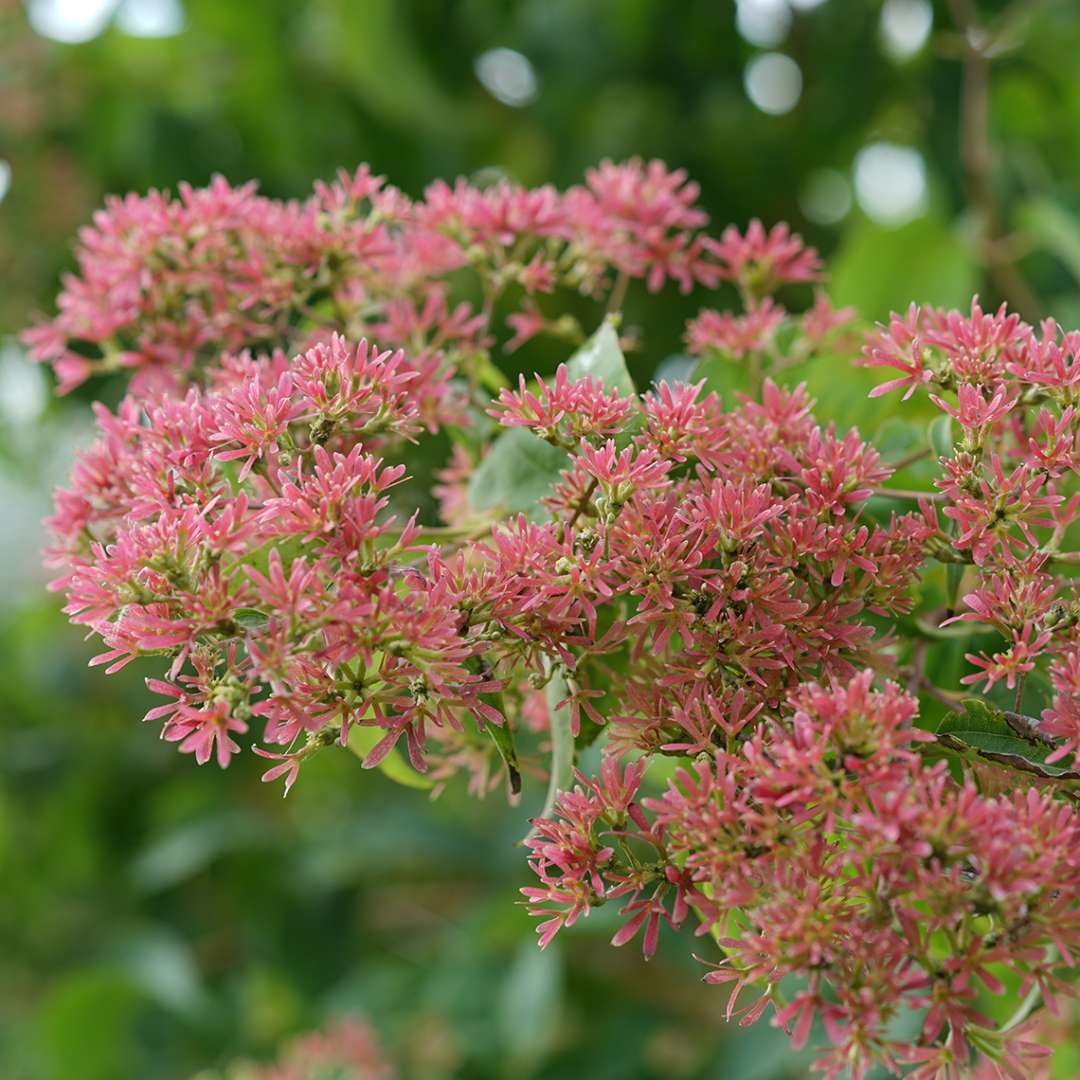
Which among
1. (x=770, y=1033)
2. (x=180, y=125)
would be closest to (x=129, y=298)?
(x=770, y=1033)

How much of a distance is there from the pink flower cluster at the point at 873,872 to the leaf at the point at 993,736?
0.09 feet

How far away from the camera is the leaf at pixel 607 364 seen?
0.50 metres

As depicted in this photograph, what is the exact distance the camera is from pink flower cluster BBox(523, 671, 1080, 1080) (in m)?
Answer: 0.36

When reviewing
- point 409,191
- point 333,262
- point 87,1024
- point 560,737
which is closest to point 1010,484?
point 560,737

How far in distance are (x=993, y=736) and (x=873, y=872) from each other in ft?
0.32

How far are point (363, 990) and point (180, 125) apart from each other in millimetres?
1032

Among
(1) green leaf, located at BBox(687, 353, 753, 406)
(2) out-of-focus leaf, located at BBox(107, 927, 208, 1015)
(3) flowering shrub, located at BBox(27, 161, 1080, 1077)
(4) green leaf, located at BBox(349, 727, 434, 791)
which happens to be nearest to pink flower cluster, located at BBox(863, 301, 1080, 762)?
(3) flowering shrub, located at BBox(27, 161, 1080, 1077)

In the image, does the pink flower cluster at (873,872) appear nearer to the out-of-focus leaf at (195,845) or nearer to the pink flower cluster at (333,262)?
the pink flower cluster at (333,262)

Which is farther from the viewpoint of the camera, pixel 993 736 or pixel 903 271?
pixel 903 271

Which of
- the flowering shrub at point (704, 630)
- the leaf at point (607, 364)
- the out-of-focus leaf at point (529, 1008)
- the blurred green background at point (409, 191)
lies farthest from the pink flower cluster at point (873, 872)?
the out-of-focus leaf at point (529, 1008)

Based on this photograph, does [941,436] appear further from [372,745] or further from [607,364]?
[372,745]

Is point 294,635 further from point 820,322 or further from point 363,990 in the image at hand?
point 363,990

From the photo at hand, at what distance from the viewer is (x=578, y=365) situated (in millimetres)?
577

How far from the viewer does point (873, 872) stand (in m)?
0.37
